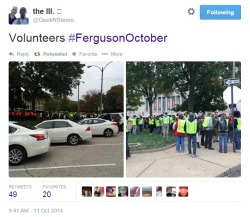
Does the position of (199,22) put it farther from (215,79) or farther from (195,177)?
(195,177)

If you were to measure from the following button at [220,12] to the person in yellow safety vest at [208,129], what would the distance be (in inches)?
113

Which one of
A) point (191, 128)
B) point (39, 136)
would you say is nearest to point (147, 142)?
point (191, 128)

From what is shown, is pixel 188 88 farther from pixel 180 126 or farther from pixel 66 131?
pixel 66 131

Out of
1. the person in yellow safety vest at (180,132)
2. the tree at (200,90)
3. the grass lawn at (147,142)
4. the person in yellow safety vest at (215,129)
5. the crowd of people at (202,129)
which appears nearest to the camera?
the tree at (200,90)

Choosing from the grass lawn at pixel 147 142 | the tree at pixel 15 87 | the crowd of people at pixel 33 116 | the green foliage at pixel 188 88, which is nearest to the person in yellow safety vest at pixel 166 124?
the grass lawn at pixel 147 142

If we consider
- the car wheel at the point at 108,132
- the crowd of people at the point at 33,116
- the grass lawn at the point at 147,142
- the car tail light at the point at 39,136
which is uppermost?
the crowd of people at the point at 33,116

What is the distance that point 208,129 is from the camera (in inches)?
212

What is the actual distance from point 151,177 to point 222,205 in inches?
32.9

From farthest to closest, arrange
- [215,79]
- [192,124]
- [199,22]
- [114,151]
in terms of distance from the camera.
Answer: [192,124] → [114,151] → [215,79] → [199,22]

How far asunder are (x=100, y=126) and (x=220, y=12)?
4001 mm

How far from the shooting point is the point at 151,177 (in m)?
2.38

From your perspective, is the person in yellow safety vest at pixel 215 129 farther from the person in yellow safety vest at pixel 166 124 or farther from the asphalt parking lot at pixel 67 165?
the asphalt parking lot at pixel 67 165

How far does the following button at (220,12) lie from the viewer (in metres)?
2.30

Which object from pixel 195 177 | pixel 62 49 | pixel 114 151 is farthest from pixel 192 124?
pixel 62 49
